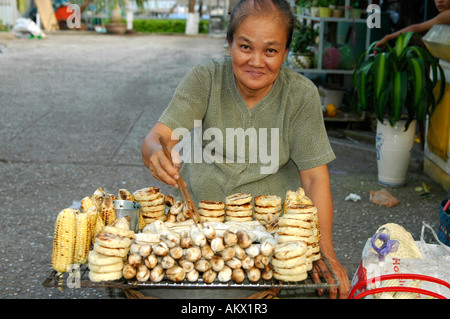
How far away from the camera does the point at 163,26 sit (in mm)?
23812

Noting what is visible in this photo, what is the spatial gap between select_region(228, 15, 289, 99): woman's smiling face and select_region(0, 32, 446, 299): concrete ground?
178 cm

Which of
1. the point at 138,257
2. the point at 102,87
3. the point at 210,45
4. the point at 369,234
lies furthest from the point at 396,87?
the point at 210,45

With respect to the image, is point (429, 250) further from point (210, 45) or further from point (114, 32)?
point (114, 32)

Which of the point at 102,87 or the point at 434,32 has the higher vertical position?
the point at 434,32

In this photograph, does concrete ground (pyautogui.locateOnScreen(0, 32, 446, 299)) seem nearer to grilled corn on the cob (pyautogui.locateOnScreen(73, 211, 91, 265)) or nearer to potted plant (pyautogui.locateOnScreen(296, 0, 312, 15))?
grilled corn on the cob (pyautogui.locateOnScreen(73, 211, 91, 265))

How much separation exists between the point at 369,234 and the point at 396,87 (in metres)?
1.53

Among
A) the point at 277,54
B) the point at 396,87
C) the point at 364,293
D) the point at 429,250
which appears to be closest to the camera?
the point at 364,293

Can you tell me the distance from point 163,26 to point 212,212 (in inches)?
884

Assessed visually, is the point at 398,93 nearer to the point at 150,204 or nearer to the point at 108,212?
the point at 150,204

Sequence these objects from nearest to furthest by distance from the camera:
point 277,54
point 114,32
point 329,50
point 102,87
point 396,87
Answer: point 277,54
point 396,87
point 329,50
point 102,87
point 114,32

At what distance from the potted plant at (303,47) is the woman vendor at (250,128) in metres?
4.79

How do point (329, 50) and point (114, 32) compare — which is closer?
point (329, 50)

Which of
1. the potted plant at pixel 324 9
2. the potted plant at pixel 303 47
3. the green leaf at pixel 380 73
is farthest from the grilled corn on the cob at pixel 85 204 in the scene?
the potted plant at pixel 324 9

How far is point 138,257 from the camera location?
1.96 meters
